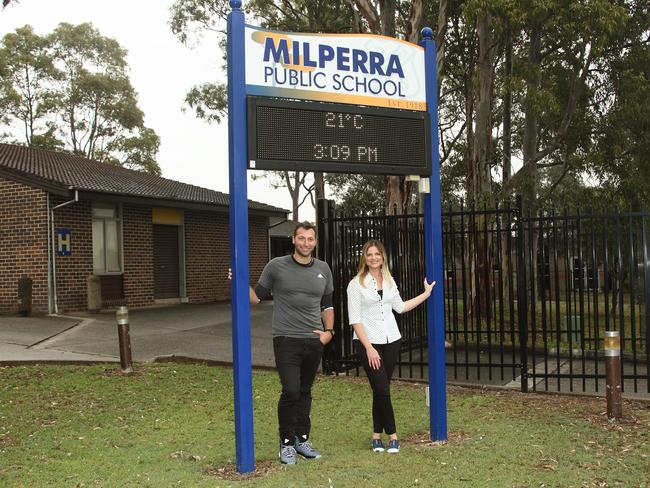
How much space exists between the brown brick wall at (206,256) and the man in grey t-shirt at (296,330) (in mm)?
15762

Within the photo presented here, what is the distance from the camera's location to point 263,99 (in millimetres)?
5051

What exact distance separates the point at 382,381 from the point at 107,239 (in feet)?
45.6

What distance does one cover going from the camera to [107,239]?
58.2 ft

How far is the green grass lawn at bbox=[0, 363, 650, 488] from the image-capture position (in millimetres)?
4770

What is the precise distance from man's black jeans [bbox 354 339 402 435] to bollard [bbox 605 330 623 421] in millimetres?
2422

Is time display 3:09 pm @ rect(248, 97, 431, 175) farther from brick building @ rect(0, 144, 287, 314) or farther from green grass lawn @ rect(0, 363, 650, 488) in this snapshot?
brick building @ rect(0, 144, 287, 314)

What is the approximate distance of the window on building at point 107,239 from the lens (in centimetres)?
1742

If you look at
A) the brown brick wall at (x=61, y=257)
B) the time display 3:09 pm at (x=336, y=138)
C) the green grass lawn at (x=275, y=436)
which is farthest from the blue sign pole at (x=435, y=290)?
the brown brick wall at (x=61, y=257)

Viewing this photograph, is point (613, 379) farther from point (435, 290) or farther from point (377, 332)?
point (377, 332)

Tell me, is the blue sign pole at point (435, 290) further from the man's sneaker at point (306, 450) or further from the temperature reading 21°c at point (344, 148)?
the man's sneaker at point (306, 450)

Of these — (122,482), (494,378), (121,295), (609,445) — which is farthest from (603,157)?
(122,482)

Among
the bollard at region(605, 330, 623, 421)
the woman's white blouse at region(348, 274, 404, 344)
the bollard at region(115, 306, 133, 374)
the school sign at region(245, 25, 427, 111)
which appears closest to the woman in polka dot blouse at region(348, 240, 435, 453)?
the woman's white blouse at region(348, 274, 404, 344)

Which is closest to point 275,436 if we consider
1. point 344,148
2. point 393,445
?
point 393,445

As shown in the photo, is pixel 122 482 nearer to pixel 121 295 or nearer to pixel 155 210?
pixel 121 295
